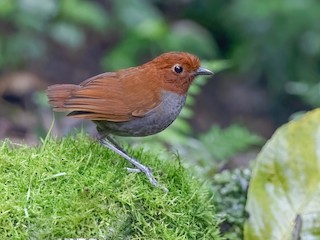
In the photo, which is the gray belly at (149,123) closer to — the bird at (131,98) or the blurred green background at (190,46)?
the bird at (131,98)

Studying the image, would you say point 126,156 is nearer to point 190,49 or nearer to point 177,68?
point 177,68

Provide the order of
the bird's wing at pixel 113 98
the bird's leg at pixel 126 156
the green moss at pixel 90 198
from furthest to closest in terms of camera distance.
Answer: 1. the bird's wing at pixel 113 98
2. the bird's leg at pixel 126 156
3. the green moss at pixel 90 198

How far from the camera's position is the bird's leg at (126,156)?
11.8ft

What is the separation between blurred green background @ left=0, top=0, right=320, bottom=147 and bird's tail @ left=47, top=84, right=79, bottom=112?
2.72 m

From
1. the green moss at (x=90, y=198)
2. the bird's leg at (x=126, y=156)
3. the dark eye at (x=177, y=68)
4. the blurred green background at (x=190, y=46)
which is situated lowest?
the green moss at (x=90, y=198)

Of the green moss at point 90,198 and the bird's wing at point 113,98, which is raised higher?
the bird's wing at point 113,98

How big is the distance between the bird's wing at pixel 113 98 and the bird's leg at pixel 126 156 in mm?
115

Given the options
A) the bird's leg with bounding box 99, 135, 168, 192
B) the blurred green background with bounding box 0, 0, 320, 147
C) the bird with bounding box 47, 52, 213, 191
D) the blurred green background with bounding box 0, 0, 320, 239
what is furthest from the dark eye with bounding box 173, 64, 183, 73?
the blurred green background with bounding box 0, 0, 320, 147

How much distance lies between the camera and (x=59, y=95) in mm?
3863

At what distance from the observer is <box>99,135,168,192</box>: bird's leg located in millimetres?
3582

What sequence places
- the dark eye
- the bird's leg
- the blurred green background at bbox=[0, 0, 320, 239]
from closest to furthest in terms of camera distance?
the bird's leg
the dark eye
the blurred green background at bbox=[0, 0, 320, 239]

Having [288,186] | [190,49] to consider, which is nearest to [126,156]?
[288,186]

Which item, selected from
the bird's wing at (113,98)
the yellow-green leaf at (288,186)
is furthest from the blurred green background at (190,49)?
the bird's wing at (113,98)

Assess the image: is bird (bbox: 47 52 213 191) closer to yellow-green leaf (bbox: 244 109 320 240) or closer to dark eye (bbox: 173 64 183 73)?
dark eye (bbox: 173 64 183 73)
